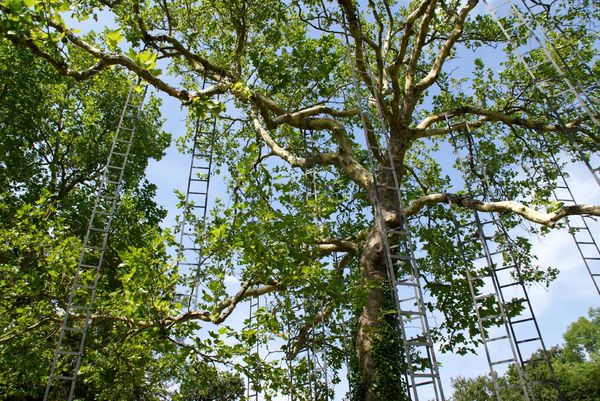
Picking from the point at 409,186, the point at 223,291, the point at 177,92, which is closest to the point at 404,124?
the point at 409,186

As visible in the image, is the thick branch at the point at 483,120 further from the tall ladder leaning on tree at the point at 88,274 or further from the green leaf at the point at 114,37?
the green leaf at the point at 114,37

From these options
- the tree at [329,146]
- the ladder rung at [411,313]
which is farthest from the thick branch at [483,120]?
the ladder rung at [411,313]

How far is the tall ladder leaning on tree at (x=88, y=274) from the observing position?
6.56 metres

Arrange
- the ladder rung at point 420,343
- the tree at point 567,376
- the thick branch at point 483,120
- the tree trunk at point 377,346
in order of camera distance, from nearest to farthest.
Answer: the ladder rung at point 420,343 < the tree trunk at point 377,346 < the thick branch at point 483,120 < the tree at point 567,376

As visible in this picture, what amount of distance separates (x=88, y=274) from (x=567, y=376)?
36453mm

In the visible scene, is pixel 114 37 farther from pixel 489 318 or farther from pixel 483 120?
pixel 483 120

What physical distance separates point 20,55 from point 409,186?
12.5 m

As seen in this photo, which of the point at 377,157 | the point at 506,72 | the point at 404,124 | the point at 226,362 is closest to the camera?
the point at 226,362

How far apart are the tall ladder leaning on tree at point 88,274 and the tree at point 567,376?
962 centimetres

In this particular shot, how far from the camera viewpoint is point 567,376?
3269cm

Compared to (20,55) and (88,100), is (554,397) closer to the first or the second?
(88,100)

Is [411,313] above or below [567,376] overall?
below

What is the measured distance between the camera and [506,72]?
1227 centimetres

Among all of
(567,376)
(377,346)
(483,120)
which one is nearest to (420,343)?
(377,346)
